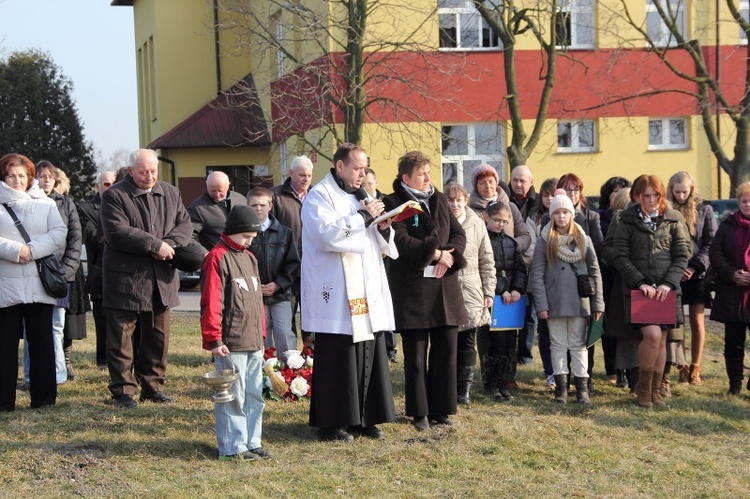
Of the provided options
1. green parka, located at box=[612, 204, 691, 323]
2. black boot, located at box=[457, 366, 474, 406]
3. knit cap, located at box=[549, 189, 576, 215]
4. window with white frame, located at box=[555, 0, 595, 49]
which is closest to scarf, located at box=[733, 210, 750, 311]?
green parka, located at box=[612, 204, 691, 323]

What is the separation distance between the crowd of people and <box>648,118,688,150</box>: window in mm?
14342

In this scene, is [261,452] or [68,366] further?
[68,366]

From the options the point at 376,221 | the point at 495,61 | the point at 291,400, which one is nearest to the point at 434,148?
the point at 495,61

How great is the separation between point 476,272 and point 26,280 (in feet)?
12.6

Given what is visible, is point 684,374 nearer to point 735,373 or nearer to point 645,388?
point 735,373

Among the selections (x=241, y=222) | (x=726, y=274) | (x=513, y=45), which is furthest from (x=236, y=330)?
(x=513, y=45)

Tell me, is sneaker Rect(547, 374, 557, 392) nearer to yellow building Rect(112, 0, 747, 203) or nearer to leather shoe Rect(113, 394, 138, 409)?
leather shoe Rect(113, 394, 138, 409)

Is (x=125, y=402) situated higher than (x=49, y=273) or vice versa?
(x=49, y=273)

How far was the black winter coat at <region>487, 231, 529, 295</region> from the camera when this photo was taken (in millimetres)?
9820

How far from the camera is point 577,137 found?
2472 cm

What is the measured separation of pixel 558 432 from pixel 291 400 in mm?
2505

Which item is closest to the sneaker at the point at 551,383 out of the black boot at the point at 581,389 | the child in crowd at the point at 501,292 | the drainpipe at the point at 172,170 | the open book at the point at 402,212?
the child in crowd at the point at 501,292

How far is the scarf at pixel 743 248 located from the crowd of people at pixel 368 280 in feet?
0.06

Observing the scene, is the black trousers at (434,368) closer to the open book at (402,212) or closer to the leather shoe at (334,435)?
the leather shoe at (334,435)
